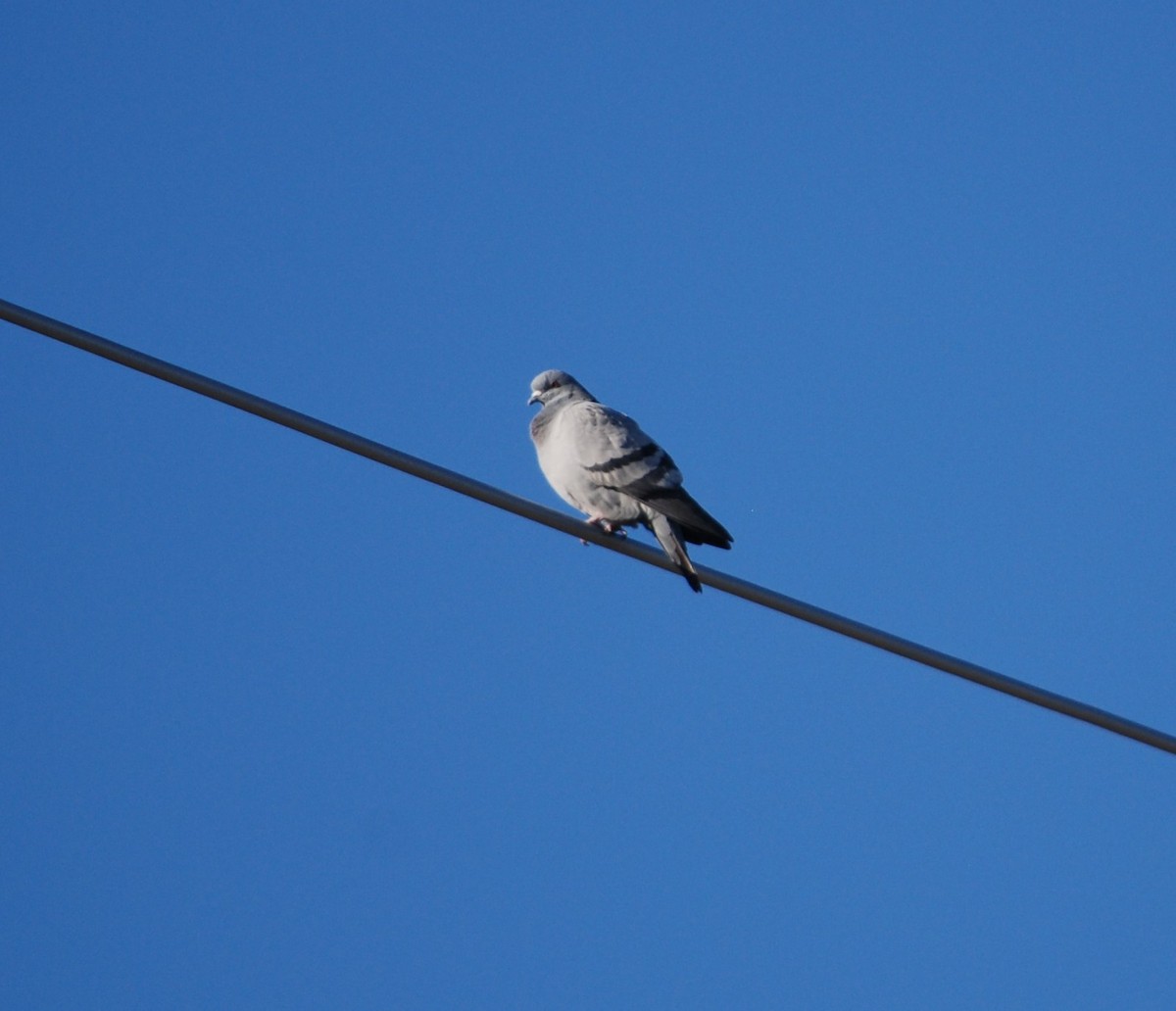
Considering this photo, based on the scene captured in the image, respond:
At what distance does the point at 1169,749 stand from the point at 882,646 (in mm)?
1128

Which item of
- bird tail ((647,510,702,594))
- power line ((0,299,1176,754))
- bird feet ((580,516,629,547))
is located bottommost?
power line ((0,299,1176,754))

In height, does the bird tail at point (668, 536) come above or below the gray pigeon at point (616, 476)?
below

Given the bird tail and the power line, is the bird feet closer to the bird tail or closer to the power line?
the bird tail

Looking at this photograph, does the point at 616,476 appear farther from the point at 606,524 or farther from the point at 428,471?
the point at 428,471

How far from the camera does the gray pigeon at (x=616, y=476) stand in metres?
8.84

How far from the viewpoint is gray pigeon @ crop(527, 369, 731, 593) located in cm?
884

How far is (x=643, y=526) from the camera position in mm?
9516

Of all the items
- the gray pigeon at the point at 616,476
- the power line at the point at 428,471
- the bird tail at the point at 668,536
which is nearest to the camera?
the power line at the point at 428,471

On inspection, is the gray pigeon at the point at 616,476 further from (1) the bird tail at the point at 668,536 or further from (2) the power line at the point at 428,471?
(2) the power line at the point at 428,471

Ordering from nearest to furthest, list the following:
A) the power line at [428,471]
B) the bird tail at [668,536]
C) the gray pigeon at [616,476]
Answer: the power line at [428,471] → the bird tail at [668,536] → the gray pigeon at [616,476]

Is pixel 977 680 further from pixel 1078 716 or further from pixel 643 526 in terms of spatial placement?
pixel 643 526

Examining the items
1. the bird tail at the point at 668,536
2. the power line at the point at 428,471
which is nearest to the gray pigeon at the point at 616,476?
the bird tail at the point at 668,536

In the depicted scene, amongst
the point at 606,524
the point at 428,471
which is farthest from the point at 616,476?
the point at 428,471

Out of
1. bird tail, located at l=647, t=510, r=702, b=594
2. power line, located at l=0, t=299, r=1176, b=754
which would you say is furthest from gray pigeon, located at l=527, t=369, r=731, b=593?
power line, located at l=0, t=299, r=1176, b=754
